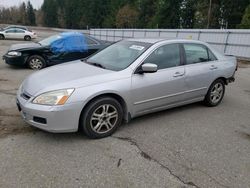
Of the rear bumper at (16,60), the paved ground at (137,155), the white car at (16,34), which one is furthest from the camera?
the white car at (16,34)

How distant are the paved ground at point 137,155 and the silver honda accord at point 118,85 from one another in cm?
28

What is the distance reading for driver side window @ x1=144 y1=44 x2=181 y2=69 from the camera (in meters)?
4.24

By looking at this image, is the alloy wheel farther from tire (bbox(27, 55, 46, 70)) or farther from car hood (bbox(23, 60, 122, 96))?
tire (bbox(27, 55, 46, 70))

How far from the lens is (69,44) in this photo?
30.1 feet

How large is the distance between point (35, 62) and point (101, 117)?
6199mm

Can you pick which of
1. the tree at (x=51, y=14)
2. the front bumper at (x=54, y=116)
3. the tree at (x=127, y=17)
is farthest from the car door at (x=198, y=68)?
the tree at (x=51, y=14)

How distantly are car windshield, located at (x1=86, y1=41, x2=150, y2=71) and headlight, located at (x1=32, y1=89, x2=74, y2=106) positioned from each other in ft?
3.17

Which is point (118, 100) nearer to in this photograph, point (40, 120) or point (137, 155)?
point (137, 155)

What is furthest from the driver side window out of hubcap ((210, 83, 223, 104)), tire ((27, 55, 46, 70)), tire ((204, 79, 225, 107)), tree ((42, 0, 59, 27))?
tree ((42, 0, 59, 27))

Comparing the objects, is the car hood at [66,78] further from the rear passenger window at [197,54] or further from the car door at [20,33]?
the car door at [20,33]

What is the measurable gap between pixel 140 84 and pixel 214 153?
149cm

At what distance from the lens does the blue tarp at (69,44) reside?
9016 millimetres

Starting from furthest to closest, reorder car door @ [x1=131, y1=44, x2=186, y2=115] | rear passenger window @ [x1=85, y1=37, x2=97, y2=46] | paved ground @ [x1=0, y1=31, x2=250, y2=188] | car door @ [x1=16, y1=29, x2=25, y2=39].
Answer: car door @ [x1=16, y1=29, x2=25, y2=39] → rear passenger window @ [x1=85, y1=37, x2=97, y2=46] → car door @ [x1=131, y1=44, x2=186, y2=115] → paved ground @ [x1=0, y1=31, x2=250, y2=188]

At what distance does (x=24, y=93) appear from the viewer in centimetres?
368
